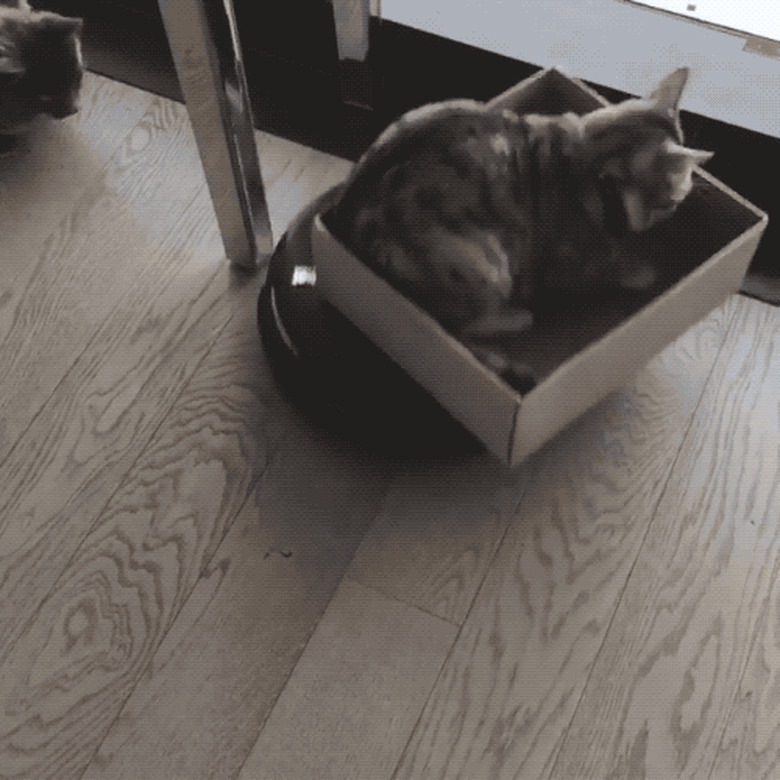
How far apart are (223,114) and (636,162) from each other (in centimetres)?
50

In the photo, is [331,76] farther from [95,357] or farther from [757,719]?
[757,719]

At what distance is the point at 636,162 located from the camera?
860mm

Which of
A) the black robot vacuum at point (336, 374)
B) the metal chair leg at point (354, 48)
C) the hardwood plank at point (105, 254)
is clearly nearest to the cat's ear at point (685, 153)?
the black robot vacuum at point (336, 374)

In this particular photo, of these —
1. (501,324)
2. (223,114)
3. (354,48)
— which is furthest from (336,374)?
(354,48)

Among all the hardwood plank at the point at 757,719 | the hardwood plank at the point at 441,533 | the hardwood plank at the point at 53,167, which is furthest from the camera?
the hardwood plank at the point at 53,167

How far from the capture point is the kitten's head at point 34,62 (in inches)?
51.6

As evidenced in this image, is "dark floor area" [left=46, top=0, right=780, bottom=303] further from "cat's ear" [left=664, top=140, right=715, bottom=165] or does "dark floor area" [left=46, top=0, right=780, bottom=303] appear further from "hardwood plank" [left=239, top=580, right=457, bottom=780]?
"hardwood plank" [left=239, top=580, right=457, bottom=780]

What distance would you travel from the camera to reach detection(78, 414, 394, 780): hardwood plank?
39.1 inches

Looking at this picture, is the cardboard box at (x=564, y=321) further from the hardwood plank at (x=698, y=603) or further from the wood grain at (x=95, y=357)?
the wood grain at (x=95, y=357)

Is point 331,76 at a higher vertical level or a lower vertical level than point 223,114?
lower

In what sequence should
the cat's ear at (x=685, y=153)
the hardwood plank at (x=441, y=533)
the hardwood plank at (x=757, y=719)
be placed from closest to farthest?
the cat's ear at (x=685, y=153) < the hardwood plank at (x=757, y=719) < the hardwood plank at (x=441, y=533)

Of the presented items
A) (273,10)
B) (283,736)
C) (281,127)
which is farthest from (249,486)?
(273,10)

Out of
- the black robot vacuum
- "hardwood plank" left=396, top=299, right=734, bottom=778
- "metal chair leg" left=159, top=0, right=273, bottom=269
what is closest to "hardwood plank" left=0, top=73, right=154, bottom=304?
"metal chair leg" left=159, top=0, right=273, bottom=269

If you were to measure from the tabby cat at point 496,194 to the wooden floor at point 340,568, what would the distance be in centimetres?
32
